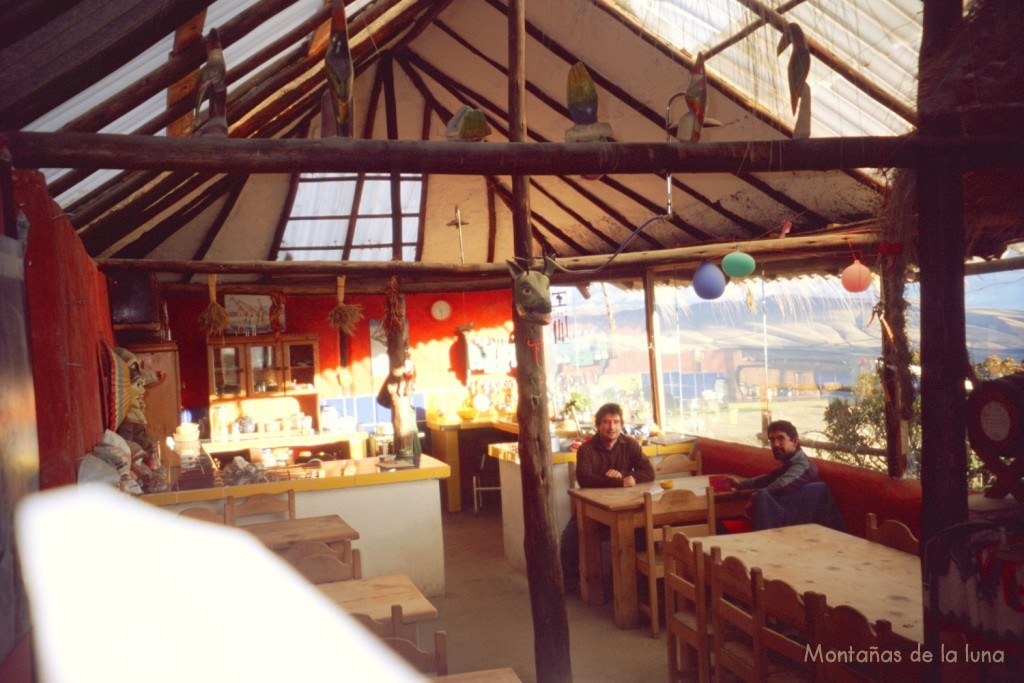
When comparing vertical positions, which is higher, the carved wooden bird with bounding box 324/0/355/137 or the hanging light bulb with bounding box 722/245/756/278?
the carved wooden bird with bounding box 324/0/355/137

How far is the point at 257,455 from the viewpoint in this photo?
7.45 meters

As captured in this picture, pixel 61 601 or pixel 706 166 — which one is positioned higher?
pixel 706 166

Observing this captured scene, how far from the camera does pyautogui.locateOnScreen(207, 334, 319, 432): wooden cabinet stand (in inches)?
398

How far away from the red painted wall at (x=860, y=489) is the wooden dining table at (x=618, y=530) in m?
0.84

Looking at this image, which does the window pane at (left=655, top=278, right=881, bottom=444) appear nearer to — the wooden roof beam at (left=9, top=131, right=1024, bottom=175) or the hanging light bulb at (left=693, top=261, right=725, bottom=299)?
the hanging light bulb at (left=693, top=261, right=725, bottom=299)

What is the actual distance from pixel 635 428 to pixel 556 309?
302cm

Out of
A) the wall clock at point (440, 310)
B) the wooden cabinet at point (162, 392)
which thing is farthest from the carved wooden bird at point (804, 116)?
the wall clock at point (440, 310)

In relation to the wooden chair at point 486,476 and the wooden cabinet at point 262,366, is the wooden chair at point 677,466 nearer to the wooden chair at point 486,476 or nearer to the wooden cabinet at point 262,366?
the wooden chair at point 486,476

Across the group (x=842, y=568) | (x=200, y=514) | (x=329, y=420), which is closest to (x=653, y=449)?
(x=842, y=568)

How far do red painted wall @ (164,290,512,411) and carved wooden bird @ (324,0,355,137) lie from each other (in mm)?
8117

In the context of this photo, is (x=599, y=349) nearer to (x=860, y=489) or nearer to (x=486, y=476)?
(x=486, y=476)

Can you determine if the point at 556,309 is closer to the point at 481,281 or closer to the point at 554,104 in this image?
the point at 481,281

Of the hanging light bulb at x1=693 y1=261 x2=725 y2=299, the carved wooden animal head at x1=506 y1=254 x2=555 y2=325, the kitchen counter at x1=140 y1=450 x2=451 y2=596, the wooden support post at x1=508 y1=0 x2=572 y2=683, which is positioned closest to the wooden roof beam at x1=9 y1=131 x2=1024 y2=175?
the carved wooden animal head at x1=506 y1=254 x2=555 y2=325

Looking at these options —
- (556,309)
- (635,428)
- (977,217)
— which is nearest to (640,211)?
(556,309)
